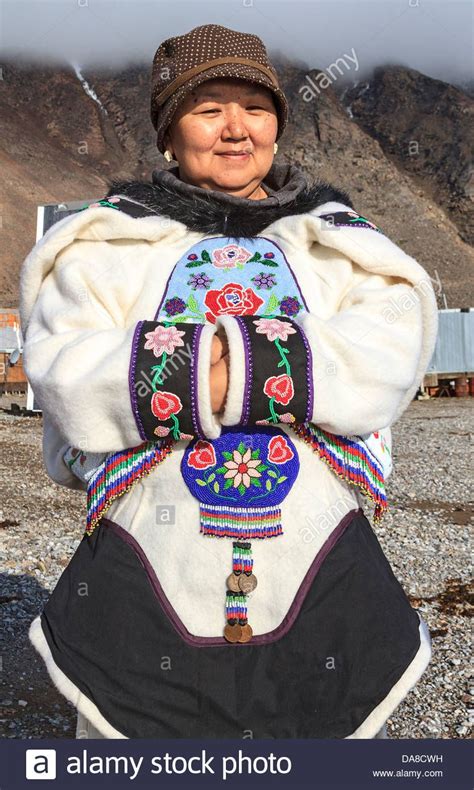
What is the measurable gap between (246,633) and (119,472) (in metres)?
0.46

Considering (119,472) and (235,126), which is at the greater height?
(235,126)

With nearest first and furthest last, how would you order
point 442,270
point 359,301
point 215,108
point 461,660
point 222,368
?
point 222,368 → point 359,301 → point 215,108 → point 461,660 → point 442,270

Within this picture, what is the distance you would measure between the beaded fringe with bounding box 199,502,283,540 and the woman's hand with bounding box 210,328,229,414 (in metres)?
0.25

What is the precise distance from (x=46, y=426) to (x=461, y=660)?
126 inches

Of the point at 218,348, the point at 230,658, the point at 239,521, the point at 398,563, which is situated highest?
the point at 218,348

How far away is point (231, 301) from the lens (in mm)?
2037

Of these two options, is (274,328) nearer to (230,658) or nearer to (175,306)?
(175,306)

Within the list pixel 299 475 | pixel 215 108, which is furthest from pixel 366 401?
pixel 215 108

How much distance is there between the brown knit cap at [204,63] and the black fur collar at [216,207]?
186 millimetres

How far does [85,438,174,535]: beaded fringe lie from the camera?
199 centimetres

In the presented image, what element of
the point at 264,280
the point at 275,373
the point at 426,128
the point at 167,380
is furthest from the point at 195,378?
the point at 426,128

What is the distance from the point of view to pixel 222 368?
1.85 m

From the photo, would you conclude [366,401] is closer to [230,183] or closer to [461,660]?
[230,183]

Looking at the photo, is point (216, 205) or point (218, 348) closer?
point (218, 348)
